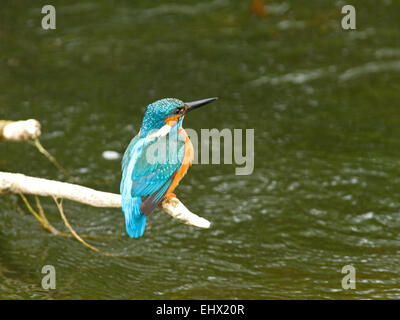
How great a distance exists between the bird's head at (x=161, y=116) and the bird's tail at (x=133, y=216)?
1.41 feet

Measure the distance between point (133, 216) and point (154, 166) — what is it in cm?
32

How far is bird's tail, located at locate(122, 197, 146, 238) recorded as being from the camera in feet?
12.2

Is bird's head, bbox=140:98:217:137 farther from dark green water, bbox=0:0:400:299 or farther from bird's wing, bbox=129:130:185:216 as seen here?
dark green water, bbox=0:0:400:299

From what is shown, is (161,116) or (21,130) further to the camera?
(161,116)

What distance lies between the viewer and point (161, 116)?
3.91 meters

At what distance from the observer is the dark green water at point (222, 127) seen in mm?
4684

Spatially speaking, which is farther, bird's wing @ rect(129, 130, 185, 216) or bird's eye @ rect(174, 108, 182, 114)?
bird's eye @ rect(174, 108, 182, 114)

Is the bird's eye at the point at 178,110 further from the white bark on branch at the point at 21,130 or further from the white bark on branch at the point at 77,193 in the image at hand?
the white bark on branch at the point at 21,130
